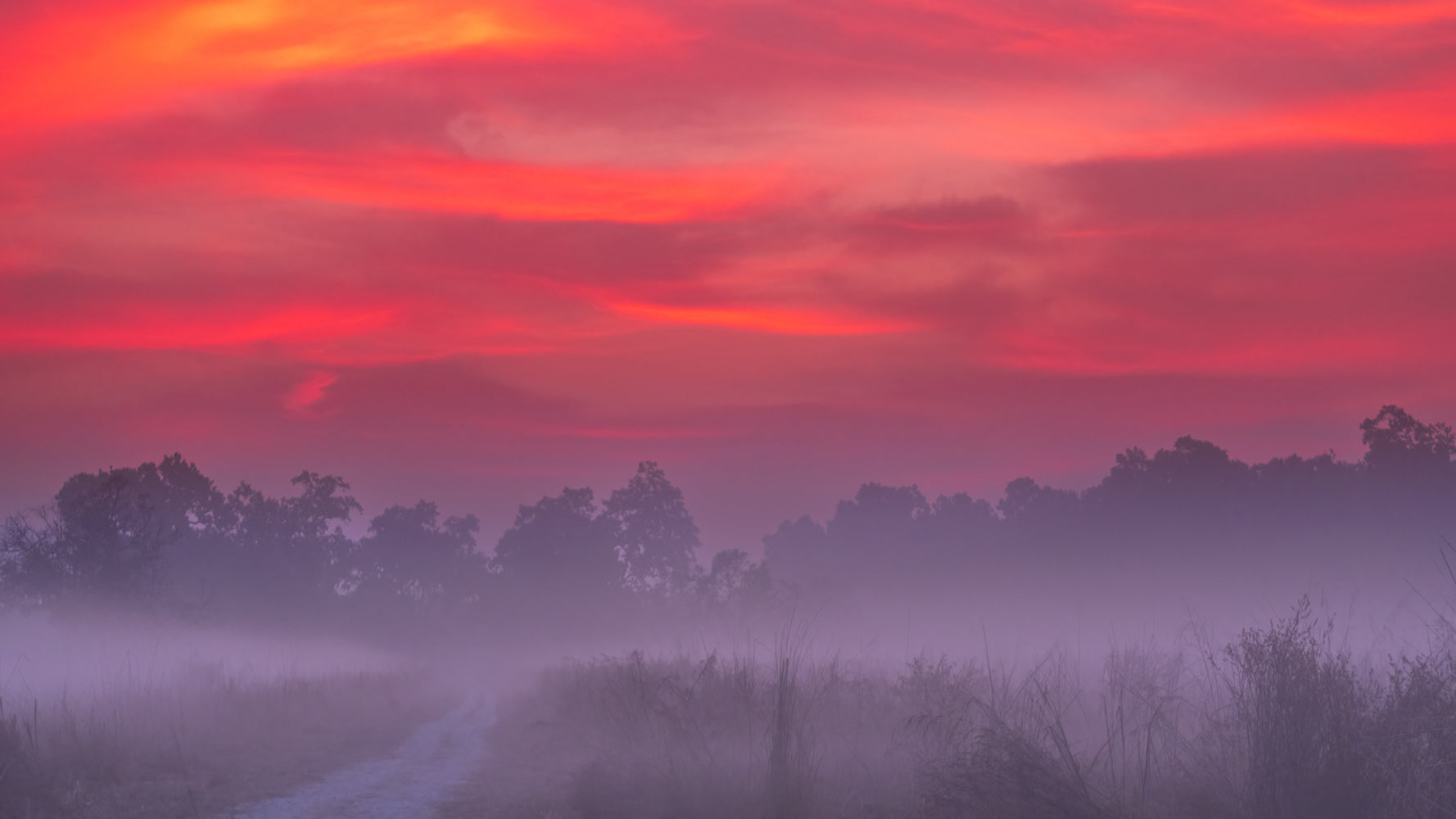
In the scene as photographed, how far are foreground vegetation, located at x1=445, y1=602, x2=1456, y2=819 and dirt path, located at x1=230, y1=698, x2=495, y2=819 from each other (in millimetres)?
589

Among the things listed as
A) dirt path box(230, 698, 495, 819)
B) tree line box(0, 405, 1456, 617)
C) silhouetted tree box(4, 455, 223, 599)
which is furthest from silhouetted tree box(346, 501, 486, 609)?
dirt path box(230, 698, 495, 819)

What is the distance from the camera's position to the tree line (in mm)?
38469

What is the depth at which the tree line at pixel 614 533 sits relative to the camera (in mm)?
38469

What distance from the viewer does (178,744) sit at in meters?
17.9

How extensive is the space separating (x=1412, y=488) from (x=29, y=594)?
56.2 metres

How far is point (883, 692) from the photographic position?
19.3 metres

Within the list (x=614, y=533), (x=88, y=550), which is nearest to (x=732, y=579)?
(x=88, y=550)

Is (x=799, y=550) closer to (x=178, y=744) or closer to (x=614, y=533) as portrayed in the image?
(x=614, y=533)

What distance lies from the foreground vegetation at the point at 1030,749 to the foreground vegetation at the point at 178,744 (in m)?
3.36

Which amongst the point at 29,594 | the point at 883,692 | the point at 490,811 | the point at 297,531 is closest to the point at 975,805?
the point at 490,811

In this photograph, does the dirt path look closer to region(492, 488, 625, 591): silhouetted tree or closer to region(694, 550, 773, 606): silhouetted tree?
region(694, 550, 773, 606): silhouetted tree

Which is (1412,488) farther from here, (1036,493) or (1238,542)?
(1036,493)

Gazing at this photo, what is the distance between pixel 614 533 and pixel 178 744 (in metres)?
91.4

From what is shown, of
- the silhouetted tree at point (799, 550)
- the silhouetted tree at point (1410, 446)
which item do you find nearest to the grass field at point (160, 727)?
the silhouetted tree at point (1410, 446)
